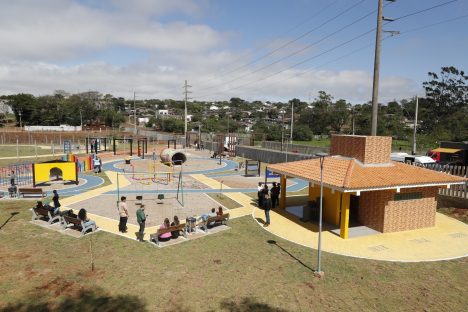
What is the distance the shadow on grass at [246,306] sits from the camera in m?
9.84

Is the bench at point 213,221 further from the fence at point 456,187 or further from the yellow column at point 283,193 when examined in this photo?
the fence at point 456,187

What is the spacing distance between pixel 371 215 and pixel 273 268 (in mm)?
7224

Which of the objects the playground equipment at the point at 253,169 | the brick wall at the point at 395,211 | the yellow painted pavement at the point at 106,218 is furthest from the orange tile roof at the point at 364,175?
the playground equipment at the point at 253,169

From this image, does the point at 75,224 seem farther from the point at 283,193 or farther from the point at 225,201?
the point at 283,193

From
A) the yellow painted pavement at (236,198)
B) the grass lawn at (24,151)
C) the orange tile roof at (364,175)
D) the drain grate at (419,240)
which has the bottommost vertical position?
the drain grate at (419,240)

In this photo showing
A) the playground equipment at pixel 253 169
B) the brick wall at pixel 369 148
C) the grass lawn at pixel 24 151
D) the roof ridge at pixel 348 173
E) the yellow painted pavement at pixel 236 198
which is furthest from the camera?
the grass lawn at pixel 24 151

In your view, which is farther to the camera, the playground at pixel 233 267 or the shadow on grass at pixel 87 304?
the playground at pixel 233 267

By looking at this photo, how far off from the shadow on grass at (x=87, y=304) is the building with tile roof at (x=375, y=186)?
958 centimetres

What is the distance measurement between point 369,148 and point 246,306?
11.1 m

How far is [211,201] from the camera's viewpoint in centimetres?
2280

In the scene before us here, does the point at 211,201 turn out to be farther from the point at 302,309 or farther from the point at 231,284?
the point at 302,309

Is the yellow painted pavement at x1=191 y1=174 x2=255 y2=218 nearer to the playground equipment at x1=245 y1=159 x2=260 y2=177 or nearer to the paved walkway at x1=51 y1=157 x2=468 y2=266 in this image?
the paved walkway at x1=51 y1=157 x2=468 y2=266

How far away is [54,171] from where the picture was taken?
2731cm

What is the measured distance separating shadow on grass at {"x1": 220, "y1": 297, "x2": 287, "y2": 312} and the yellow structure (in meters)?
21.4
